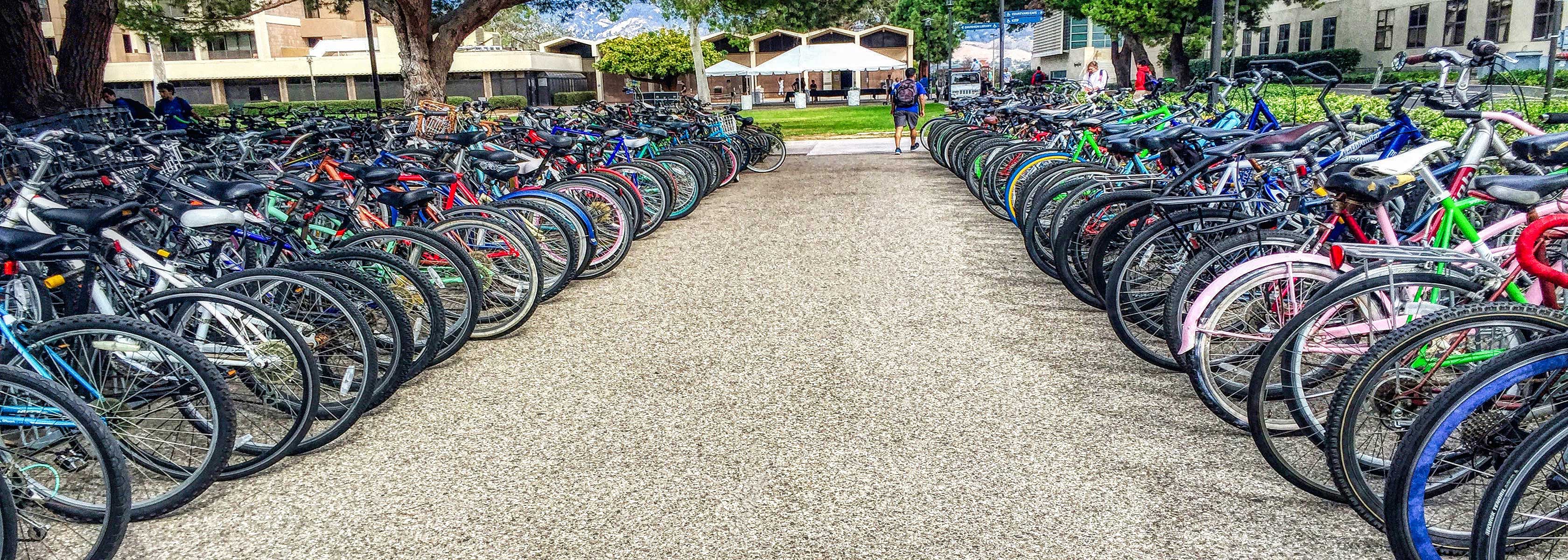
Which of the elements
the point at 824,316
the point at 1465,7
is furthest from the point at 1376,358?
the point at 1465,7

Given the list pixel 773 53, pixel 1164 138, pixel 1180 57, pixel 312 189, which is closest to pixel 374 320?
pixel 312 189

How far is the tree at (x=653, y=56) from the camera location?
48781 mm

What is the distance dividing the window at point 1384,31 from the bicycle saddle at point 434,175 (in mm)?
33059

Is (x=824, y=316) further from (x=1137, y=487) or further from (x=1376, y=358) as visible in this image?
(x=1376, y=358)

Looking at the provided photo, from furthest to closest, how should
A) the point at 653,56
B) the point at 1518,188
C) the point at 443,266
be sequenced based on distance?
the point at 653,56 → the point at 443,266 → the point at 1518,188

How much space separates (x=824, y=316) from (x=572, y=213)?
5.60ft

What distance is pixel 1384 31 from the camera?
31.9 metres

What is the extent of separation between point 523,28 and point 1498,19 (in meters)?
81.8

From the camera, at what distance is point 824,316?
588 cm

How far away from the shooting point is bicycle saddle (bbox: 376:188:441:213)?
4.96 metres

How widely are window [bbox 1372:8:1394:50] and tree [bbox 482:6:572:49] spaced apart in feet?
177

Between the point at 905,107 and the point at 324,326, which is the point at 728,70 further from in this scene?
the point at 324,326

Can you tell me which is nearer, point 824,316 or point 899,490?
point 899,490

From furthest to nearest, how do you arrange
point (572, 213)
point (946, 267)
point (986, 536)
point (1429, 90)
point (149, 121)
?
point (149, 121), point (946, 267), point (572, 213), point (1429, 90), point (986, 536)
